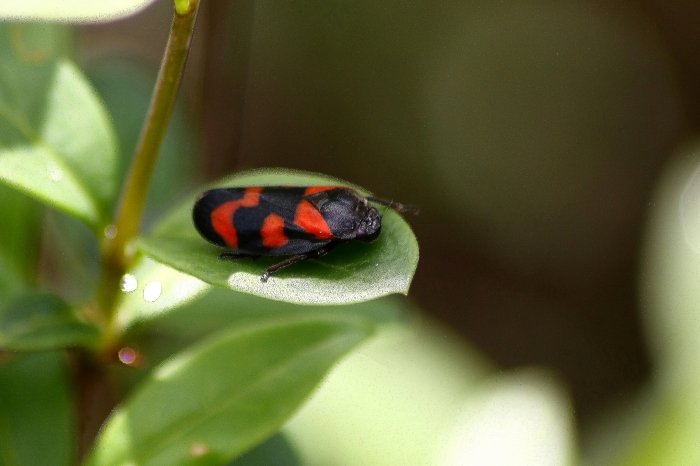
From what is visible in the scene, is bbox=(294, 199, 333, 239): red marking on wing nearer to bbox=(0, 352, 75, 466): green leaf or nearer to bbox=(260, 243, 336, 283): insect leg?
bbox=(260, 243, 336, 283): insect leg

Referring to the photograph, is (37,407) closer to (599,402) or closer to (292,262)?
(292,262)

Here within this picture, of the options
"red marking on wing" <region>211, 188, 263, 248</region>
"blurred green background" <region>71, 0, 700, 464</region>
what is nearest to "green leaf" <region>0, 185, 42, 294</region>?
"red marking on wing" <region>211, 188, 263, 248</region>

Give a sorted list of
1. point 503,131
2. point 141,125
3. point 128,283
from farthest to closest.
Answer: point 503,131, point 141,125, point 128,283

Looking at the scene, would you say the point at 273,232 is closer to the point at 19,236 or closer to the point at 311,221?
the point at 311,221

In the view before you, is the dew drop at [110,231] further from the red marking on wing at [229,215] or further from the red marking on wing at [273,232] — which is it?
the red marking on wing at [273,232]

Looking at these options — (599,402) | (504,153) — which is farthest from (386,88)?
(599,402)

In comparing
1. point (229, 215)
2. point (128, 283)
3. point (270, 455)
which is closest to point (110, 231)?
point (128, 283)

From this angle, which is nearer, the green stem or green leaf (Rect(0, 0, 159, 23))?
the green stem

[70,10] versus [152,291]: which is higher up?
[70,10]
